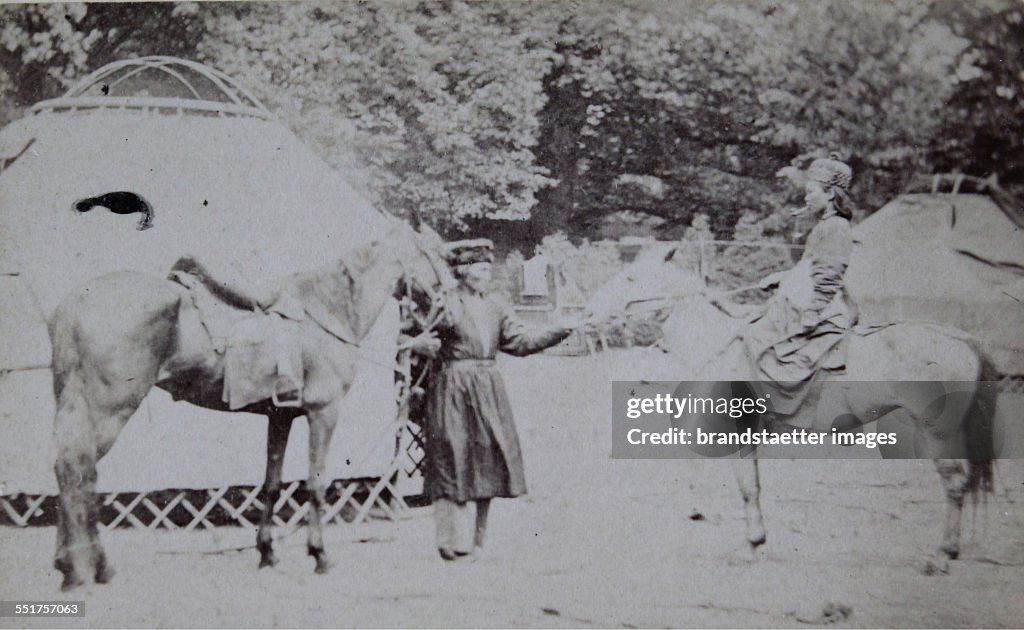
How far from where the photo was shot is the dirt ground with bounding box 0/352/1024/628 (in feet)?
15.8

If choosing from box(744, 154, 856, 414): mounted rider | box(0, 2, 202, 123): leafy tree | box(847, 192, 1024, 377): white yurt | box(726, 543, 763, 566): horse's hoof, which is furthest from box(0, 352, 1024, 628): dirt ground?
box(0, 2, 202, 123): leafy tree

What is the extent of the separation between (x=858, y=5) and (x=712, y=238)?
5.76 ft

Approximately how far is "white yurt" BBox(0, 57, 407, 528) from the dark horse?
0.48 feet

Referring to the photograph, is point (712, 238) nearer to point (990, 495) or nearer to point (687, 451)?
point (687, 451)

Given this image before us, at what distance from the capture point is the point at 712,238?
5.42m

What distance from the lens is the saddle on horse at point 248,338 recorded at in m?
4.62

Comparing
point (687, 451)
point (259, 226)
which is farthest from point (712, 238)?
point (259, 226)

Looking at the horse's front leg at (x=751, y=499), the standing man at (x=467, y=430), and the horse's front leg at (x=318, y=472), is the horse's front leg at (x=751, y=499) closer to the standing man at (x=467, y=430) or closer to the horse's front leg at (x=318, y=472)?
the standing man at (x=467, y=430)

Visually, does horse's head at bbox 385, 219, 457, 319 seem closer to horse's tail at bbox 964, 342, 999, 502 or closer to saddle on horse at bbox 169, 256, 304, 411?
saddle on horse at bbox 169, 256, 304, 411

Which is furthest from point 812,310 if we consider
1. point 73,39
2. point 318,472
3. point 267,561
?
point 73,39

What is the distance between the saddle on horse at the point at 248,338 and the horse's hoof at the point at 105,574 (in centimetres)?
110

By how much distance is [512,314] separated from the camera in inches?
201

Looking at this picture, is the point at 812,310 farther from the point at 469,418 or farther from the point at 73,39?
the point at 73,39

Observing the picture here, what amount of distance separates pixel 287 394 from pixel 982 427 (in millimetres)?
3972
